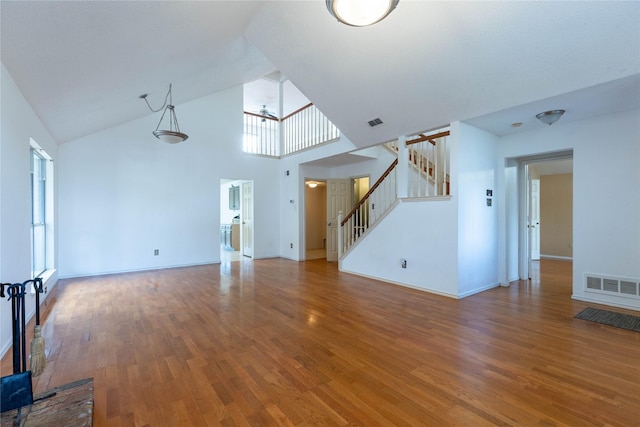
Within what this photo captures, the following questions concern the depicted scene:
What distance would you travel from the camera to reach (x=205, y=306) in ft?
12.7

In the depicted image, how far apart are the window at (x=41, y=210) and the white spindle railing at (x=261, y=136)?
403 centimetres

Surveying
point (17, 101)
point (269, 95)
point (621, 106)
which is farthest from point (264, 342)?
point (269, 95)

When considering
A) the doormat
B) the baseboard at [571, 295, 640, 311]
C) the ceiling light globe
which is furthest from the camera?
the ceiling light globe

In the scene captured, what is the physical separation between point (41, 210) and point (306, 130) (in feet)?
18.0

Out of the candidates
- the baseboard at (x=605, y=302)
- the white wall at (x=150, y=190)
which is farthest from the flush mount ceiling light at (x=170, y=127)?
the baseboard at (x=605, y=302)

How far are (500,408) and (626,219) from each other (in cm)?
355

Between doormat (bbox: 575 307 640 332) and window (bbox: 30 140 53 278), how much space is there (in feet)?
23.8

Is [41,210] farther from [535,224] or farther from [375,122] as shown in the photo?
[535,224]

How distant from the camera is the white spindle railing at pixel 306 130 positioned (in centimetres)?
691

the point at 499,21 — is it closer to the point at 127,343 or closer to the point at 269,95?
the point at 127,343

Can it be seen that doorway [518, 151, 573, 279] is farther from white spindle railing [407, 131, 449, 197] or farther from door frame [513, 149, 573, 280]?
white spindle railing [407, 131, 449, 197]

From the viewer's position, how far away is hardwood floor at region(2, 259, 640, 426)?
1.80 meters

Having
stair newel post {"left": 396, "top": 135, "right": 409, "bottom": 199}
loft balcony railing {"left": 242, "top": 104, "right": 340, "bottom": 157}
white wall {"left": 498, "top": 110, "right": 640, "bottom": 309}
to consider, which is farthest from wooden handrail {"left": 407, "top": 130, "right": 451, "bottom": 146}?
loft balcony railing {"left": 242, "top": 104, "right": 340, "bottom": 157}

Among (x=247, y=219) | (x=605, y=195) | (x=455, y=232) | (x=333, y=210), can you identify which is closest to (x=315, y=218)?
(x=333, y=210)
